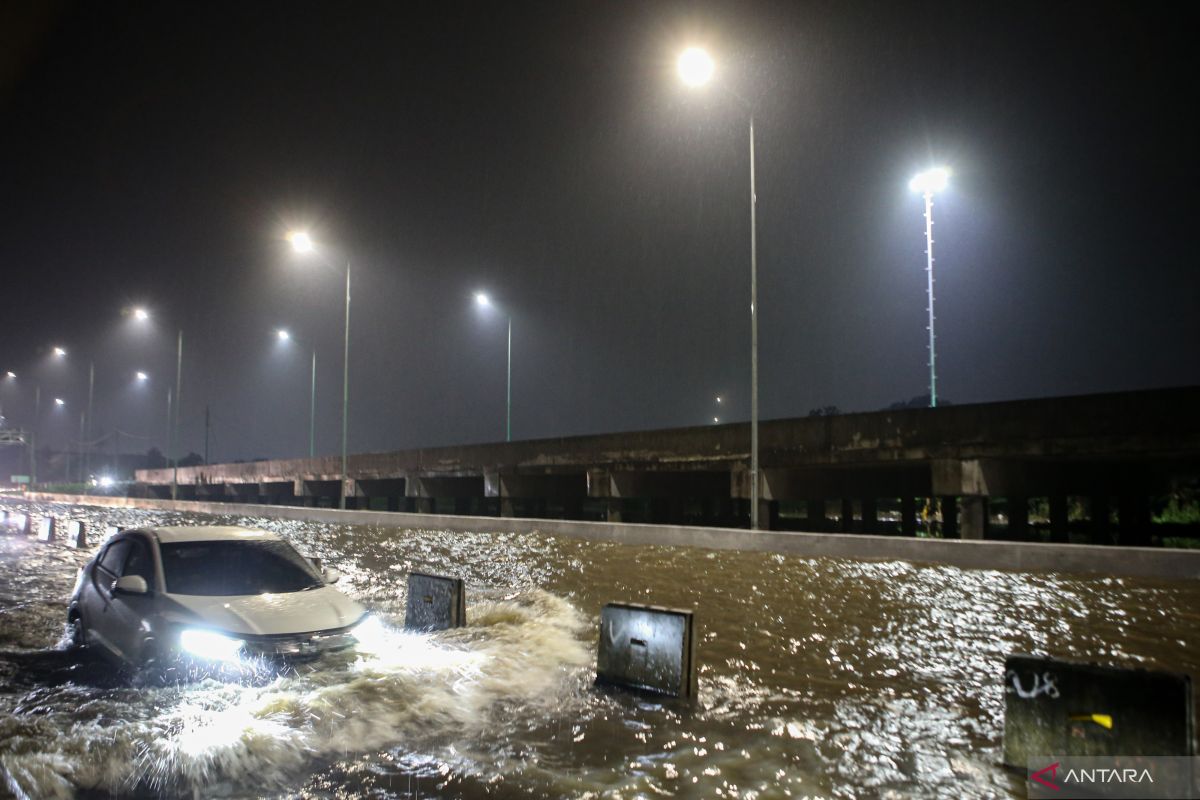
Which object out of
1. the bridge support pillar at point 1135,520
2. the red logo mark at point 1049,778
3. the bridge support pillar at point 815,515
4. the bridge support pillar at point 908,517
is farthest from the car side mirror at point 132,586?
the bridge support pillar at point 1135,520

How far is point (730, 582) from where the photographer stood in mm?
11438

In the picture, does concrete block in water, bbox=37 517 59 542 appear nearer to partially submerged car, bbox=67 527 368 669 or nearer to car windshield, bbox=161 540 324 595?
partially submerged car, bbox=67 527 368 669

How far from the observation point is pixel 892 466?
25.1m

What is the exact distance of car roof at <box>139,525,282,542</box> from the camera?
7.79 metres

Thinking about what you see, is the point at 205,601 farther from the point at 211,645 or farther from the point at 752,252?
the point at 752,252

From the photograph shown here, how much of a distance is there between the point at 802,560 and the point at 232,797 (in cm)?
1011

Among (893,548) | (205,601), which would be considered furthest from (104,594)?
(893,548)

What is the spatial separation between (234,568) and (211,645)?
1499 millimetres

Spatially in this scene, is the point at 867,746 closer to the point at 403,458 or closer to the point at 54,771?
the point at 54,771

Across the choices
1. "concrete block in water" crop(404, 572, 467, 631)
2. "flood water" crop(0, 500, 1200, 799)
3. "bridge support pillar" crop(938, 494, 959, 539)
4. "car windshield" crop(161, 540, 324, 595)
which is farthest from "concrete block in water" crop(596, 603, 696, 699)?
"bridge support pillar" crop(938, 494, 959, 539)

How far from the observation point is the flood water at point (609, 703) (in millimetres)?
4613

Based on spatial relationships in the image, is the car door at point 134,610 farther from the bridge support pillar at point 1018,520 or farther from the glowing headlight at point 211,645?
the bridge support pillar at point 1018,520

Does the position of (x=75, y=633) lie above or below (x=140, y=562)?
below

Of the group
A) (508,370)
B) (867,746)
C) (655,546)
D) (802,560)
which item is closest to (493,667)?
(867,746)
